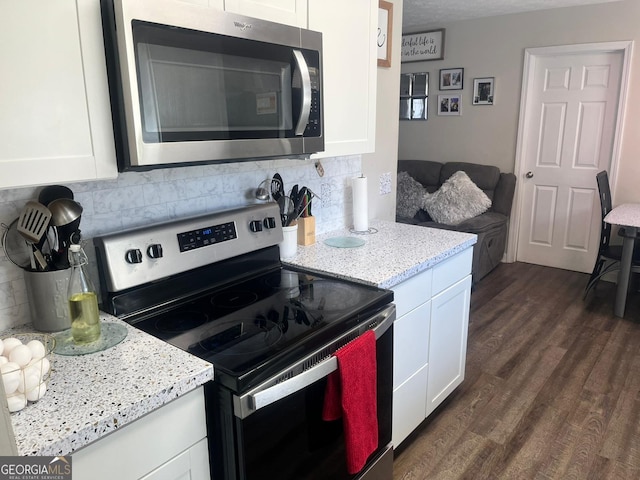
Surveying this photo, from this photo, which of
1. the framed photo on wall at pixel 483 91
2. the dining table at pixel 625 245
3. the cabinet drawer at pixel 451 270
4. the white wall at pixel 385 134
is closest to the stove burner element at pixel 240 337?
the cabinet drawer at pixel 451 270

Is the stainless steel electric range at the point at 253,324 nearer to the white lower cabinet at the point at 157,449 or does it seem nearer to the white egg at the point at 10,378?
the white lower cabinet at the point at 157,449

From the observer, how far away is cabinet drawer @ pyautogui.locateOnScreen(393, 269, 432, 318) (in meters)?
1.81

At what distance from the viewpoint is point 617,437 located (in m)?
2.23

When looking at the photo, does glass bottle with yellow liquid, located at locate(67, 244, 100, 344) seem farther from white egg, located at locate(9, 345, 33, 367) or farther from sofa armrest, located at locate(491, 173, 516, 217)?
sofa armrest, located at locate(491, 173, 516, 217)

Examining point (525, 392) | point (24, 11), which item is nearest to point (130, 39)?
point (24, 11)

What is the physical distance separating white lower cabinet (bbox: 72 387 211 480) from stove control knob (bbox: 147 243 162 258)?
50 cm

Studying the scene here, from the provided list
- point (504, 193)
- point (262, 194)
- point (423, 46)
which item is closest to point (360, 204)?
point (262, 194)

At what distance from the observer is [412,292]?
189 centimetres

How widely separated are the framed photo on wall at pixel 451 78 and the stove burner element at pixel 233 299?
4088 mm

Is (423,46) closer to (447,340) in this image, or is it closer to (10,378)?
(447,340)

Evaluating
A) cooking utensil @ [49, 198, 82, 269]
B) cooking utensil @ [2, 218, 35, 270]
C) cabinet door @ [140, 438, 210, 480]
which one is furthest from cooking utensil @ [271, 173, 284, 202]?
cabinet door @ [140, 438, 210, 480]

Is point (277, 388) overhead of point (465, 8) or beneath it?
beneath

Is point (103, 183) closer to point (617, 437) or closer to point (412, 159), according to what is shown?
point (617, 437)

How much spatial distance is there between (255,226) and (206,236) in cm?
22
